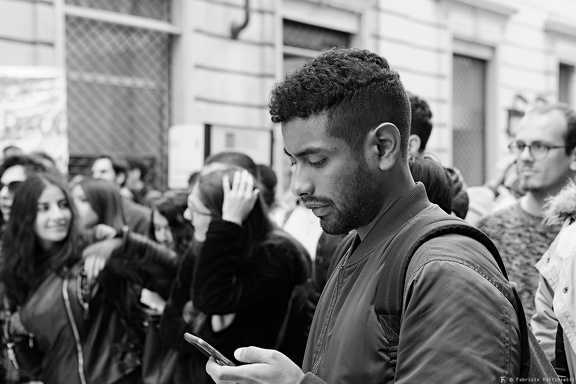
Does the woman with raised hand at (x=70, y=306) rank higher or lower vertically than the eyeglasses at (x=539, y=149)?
lower

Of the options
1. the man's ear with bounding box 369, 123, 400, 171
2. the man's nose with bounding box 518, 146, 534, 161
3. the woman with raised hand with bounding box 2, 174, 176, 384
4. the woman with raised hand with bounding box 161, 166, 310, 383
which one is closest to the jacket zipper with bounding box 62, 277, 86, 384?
the woman with raised hand with bounding box 2, 174, 176, 384

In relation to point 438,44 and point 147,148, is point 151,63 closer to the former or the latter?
point 147,148

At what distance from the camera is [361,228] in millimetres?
1770

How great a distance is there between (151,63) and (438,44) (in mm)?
5895

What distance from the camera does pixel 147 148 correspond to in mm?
9414

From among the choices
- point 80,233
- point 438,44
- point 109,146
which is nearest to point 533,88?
point 438,44

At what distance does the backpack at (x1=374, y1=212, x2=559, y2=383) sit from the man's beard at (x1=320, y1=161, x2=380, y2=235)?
0.39 feet

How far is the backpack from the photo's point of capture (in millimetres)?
1466

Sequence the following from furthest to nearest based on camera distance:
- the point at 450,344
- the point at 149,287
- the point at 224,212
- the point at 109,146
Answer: the point at 109,146 < the point at 149,287 < the point at 224,212 < the point at 450,344

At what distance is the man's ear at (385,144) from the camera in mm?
1658

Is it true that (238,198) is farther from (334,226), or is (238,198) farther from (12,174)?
(12,174)

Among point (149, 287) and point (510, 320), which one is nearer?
point (510, 320)

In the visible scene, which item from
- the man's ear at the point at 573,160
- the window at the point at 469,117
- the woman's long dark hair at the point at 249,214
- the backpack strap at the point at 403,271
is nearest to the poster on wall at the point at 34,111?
the woman's long dark hair at the point at 249,214

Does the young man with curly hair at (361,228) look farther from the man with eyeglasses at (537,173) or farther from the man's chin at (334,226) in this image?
the man with eyeglasses at (537,173)
